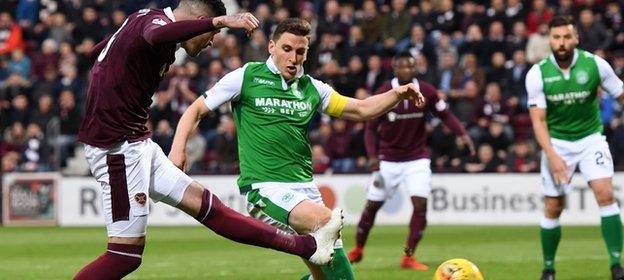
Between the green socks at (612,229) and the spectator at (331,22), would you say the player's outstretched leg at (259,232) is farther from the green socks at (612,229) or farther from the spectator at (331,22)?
the spectator at (331,22)

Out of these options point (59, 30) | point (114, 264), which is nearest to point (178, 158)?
point (114, 264)

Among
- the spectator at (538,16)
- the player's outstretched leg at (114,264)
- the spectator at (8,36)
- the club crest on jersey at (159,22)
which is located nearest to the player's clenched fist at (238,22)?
the club crest on jersey at (159,22)

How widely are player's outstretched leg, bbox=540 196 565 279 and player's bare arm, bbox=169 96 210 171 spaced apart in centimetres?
401

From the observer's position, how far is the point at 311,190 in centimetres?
875

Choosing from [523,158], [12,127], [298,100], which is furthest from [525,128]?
[298,100]

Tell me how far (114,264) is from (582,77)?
5349mm

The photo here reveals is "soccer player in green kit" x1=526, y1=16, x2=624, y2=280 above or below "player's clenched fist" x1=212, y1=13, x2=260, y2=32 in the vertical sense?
below

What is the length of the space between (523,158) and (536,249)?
6118mm

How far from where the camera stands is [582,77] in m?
11.3

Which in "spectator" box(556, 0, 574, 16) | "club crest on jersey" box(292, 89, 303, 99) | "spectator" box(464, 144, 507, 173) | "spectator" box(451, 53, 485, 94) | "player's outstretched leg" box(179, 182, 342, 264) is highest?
"spectator" box(556, 0, 574, 16)

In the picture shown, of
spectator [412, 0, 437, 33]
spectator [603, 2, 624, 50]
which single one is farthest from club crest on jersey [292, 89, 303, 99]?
spectator [412, 0, 437, 33]

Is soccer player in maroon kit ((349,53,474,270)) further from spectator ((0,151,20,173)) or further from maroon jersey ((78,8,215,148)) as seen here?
spectator ((0,151,20,173))

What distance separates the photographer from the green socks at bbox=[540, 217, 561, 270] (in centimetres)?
1130

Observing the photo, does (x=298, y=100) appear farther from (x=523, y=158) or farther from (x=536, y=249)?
(x=523, y=158)
